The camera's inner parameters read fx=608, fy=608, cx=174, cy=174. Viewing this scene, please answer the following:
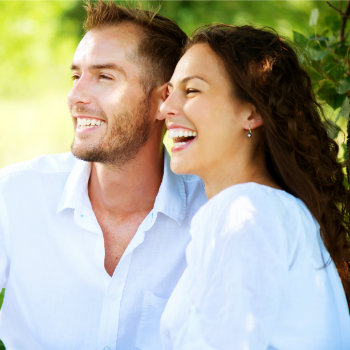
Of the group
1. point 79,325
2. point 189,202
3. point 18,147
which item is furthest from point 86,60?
point 18,147

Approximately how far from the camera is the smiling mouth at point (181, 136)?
2.08 meters

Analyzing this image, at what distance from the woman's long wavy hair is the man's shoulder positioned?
3.02 ft

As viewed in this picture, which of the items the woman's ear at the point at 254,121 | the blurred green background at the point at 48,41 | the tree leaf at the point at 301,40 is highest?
the blurred green background at the point at 48,41

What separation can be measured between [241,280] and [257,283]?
44mm

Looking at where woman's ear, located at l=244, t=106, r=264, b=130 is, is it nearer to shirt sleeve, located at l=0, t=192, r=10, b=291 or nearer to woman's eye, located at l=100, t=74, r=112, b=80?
woman's eye, located at l=100, t=74, r=112, b=80

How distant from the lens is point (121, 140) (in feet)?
8.46

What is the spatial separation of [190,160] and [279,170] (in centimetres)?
30

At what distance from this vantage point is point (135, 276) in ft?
7.89

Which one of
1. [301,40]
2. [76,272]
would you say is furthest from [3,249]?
[301,40]

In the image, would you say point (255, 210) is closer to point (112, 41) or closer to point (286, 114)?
point (286, 114)

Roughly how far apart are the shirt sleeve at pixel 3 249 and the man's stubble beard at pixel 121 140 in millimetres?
373

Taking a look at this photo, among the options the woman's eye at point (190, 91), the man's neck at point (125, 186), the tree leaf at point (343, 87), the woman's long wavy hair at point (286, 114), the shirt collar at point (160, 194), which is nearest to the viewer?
the woman's long wavy hair at point (286, 114)

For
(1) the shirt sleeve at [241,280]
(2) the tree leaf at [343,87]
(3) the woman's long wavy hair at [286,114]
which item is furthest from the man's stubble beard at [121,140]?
(1) the shirt sleeve at [241,280]

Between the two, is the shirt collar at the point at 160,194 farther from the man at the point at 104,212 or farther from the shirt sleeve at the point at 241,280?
the shirt sleeve at the point at 241,280
